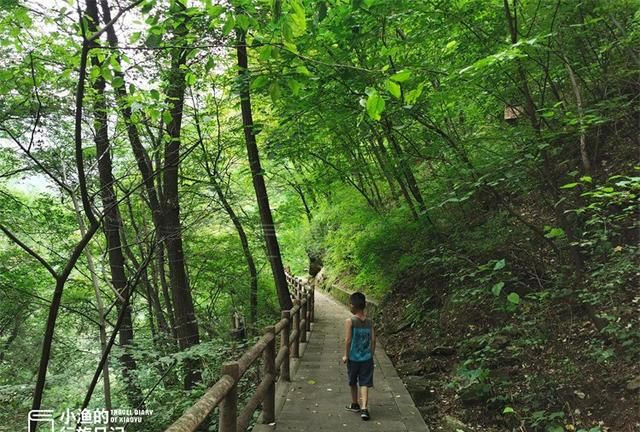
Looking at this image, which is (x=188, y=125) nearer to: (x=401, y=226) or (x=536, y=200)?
(x=401, y=226)

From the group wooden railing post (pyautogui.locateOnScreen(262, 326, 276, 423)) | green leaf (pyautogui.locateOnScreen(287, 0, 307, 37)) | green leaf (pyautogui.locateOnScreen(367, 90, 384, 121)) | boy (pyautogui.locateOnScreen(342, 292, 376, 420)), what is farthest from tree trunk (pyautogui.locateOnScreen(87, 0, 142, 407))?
green leaf (pyautogui.locateOnScreen(367, 90, 384, 121))

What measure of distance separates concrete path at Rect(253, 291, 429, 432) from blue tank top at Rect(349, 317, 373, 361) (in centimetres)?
67

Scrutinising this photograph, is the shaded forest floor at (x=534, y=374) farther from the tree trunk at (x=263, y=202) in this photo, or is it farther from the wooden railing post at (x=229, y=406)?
the tree trunk at (x=263, y=202)

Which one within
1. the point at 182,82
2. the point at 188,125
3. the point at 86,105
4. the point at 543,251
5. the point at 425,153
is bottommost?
the point at 543,251

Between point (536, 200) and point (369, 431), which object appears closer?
point (369, 431)

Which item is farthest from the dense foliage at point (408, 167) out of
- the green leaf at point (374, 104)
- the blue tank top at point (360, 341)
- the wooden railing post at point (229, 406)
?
the wooden railing post at point (229, 406)

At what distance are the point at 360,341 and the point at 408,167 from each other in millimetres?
3761

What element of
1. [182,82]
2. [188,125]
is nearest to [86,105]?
[182,82]

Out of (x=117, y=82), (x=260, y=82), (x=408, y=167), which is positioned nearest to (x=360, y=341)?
(x=260, y=82)

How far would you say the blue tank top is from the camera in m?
4.62

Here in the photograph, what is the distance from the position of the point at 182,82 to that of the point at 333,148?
405 centimetres

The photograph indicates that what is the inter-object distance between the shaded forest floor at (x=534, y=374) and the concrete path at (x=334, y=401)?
303 mm

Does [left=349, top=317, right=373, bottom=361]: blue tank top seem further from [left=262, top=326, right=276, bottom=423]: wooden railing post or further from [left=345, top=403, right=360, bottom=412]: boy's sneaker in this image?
[left=262, top=326, right=276, bottom=423]: wooden railing post

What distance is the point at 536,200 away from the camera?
7621 millimetres
